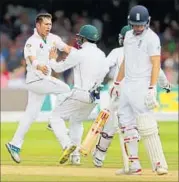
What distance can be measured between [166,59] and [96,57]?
1268cm

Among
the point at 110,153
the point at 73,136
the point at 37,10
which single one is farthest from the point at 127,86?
the point at 37,10

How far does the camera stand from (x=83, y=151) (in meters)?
11.1

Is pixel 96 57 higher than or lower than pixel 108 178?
higher

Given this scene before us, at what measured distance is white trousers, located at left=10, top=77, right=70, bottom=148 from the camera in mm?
12352

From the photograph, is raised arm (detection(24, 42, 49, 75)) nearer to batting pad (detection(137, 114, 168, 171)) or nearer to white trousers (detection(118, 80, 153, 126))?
white trousers (detection(118, 80, 153, 126))

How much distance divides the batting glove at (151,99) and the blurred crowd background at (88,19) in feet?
48.5

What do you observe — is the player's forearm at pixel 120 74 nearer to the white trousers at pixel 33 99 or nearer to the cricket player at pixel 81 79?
the cricket player at pixel 81 79

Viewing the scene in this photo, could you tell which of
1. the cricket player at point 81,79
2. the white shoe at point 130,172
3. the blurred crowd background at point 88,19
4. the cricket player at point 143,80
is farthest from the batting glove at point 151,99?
the blurred crowd background at point 88,19

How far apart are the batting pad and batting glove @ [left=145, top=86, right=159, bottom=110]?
0.62 ft

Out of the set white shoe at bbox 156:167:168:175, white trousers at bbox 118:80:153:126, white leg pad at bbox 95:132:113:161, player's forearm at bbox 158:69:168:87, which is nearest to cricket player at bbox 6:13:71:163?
white leg pad at bbox 95:132:113:161

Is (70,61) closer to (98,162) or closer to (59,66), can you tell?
(59,66)

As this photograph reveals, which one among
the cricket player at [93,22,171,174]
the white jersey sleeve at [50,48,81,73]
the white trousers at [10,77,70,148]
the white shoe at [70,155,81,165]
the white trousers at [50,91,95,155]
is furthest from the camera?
the white shoe at [70,155,81,165]

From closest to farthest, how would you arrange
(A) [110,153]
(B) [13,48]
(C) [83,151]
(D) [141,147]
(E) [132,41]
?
(E) [132,41] < (C) [83,151] < (A) [110,153] < (D) [141,147] < (B) [13,48]

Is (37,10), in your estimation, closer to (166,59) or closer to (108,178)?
(166,59)
